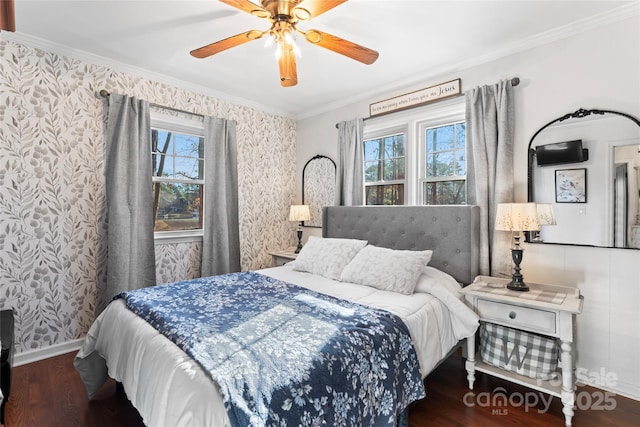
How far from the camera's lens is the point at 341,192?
3.75m

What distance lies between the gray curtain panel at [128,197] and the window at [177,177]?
243mm

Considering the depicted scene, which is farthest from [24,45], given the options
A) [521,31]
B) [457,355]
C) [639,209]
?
[639,209]

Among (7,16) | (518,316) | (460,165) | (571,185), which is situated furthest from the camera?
(460,165)

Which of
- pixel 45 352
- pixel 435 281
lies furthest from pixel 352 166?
pixel 45 352

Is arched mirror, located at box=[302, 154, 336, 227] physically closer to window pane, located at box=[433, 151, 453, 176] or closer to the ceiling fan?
window pane, located at box=[433, 151, 453, 176]

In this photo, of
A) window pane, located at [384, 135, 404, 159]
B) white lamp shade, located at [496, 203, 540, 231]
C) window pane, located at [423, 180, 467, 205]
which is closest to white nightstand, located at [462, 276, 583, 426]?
white lamp shade, located at [496, 203, 540, 231]

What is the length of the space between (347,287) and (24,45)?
321 cm

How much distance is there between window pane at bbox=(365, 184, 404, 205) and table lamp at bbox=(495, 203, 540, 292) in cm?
123

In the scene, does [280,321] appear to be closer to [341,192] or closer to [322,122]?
[341,192]

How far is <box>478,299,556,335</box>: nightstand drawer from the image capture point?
191 cm

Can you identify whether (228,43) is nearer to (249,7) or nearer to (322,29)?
(249,7)

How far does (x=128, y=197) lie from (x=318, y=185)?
7.13 ft

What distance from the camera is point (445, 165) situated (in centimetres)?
309

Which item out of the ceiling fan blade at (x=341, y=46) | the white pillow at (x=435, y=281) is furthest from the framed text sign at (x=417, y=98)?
the white pillow at (x=435, y=281)
